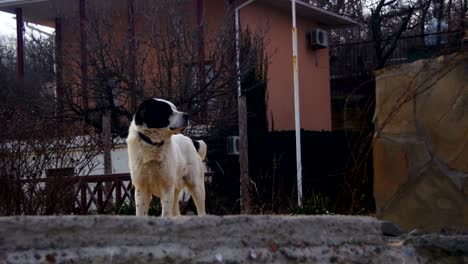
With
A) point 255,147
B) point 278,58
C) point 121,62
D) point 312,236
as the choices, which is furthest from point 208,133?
point 312,236

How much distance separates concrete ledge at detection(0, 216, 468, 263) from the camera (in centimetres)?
232

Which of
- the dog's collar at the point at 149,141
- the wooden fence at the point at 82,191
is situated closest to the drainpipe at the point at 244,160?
the wooden fence at the point at 82,191

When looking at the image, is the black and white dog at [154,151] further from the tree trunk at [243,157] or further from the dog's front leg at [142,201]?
the tree trunk at [243,157]

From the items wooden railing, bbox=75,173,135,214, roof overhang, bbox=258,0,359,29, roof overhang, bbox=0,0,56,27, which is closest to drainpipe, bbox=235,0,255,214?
wooden railing, bbox=75,173,135,214

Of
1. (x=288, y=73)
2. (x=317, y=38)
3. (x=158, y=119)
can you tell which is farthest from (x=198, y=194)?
(x=317, y=38)

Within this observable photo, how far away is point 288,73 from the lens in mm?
20031

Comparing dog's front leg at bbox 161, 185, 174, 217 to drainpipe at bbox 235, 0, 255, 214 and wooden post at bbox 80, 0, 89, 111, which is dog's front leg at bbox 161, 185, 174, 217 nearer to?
drainpipe at bbox 235, 0, 255, 214

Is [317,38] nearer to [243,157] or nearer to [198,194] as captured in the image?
[243,157]

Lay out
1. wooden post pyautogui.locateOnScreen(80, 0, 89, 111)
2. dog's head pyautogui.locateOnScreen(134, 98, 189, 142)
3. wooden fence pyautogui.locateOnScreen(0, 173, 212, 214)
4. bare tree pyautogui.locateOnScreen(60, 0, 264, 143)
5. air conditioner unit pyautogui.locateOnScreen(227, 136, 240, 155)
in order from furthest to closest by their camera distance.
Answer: wooden post pyautogui.locateOnScreen(80, 0, 89, 111) → air conditioner unit pyautogui.locateOnScreen(227, 136, 240, 155) → bare tree pyautogui.locateOnScreen(60, 0, 264, 143) → dog's head pyautogui.locateOnScreen(134, 98, 189, 142) → wooden fence pyautogui.locateOnScreen(0, 173, 212, 214)

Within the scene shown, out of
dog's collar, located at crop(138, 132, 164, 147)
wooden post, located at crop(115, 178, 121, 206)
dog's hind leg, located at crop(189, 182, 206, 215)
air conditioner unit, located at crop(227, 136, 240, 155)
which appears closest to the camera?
dog's collar, located at crop(138, 132, 164, 147)

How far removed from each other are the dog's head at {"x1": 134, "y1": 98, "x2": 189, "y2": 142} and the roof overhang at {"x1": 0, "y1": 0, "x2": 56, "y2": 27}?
1245 cm

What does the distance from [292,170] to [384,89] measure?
9551 millimetres

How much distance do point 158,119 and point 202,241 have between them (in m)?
4.70

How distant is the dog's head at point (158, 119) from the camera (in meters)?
7.12
